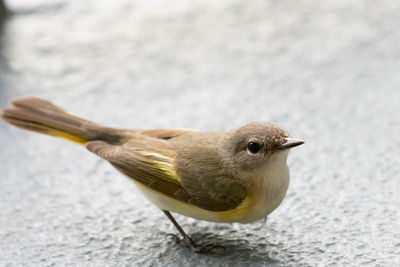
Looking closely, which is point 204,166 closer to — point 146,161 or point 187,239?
point 146,161

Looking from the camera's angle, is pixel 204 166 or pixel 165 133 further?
pixel 165 133

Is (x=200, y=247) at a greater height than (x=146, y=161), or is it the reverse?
(x=146, y=161)

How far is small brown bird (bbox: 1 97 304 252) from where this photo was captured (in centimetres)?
288

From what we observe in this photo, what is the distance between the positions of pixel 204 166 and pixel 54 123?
99cm

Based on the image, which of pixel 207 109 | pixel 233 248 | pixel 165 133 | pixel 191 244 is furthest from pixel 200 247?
pixel 207 109

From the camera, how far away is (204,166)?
10.0 feet

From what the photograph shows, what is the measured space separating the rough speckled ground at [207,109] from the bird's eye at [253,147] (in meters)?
0.55

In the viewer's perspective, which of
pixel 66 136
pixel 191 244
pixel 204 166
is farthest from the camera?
pixel 66 136

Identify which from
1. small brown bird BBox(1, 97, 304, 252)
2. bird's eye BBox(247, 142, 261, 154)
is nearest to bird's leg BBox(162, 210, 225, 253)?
small brown bird BBox(1, 97, 304, 252)

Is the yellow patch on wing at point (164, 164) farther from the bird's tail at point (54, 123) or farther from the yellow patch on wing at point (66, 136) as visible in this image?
the yellow patch on wing at point (66, 136)

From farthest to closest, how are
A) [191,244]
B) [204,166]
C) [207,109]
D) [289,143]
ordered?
[207,109]
[191,244]
[204,166]
[289,143]

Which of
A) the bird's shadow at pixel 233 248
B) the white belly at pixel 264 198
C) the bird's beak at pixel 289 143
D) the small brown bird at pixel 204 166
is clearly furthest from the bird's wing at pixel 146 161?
the bird's beak at pixel 289 143

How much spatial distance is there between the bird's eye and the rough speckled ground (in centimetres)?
55

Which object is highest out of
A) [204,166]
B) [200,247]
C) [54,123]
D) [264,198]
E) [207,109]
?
[207,109]
